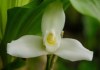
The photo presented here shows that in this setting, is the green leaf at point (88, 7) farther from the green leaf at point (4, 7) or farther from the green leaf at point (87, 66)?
the green leaf at point (87, 66)

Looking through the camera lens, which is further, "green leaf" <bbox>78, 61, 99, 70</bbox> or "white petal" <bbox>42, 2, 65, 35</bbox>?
"green leaf" <bbox>78, 61, 99, 70</bbox>

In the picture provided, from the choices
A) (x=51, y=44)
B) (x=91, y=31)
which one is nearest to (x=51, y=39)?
(x=51, y=44)

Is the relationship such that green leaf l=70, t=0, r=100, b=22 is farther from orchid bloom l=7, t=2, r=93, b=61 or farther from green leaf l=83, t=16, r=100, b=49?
green leaf l=83, t=16, r=100, b=49

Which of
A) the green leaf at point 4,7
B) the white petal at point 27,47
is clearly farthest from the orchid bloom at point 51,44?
the green leaf at point 4,7

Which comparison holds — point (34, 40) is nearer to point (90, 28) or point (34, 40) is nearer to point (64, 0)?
point (64, 0)

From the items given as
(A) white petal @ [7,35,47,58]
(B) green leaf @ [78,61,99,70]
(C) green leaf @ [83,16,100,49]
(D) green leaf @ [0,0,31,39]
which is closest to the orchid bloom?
(A) white petal @ [7,35,47,58]

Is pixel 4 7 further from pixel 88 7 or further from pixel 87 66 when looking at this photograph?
pixel 87 66

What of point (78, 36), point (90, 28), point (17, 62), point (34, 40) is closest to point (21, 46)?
point (34, 40)

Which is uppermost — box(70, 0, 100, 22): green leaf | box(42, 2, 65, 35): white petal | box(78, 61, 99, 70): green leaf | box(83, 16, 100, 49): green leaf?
box(70, 0, 100, 22): green leaf
